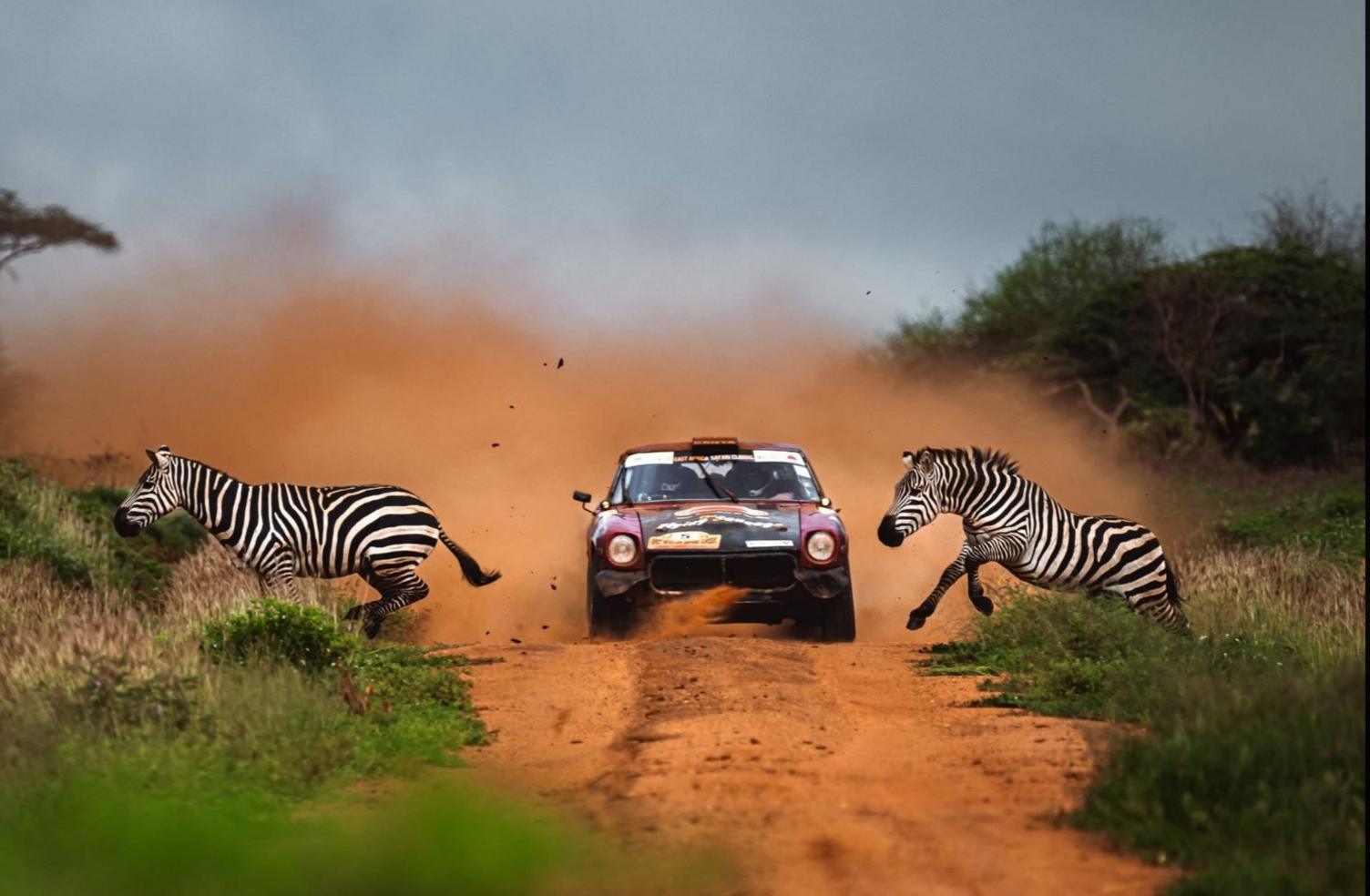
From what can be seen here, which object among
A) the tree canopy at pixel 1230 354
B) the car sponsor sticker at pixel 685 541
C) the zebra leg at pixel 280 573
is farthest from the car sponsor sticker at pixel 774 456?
the tree canopy at pixel 1230 354

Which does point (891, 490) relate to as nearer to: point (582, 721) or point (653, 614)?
point (653, 614)

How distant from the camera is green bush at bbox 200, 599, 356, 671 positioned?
1230 centimetres

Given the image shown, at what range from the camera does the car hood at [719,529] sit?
15477mm

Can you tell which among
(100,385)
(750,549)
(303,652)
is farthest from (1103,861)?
(100,385)

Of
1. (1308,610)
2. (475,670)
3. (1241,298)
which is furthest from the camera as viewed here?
(1241,298)

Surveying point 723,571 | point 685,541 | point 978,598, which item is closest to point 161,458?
point 685,541

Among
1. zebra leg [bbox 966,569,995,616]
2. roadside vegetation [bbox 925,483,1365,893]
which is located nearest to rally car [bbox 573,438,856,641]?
zebra leg [bbox 966,569,995,616]

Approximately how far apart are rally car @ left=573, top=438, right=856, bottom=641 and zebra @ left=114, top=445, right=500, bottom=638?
221cm

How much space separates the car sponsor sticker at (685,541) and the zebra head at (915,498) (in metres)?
1.81

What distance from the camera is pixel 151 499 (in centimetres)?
1722

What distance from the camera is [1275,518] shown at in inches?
1168

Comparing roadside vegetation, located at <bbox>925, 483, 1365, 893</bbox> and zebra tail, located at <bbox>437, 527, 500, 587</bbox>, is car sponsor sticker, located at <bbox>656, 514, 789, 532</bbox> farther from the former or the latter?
zebra tail, located at <bbox>437, 527, 500, 587</bbox>

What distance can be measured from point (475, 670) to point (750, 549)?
103 inches

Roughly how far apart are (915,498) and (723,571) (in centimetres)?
221
